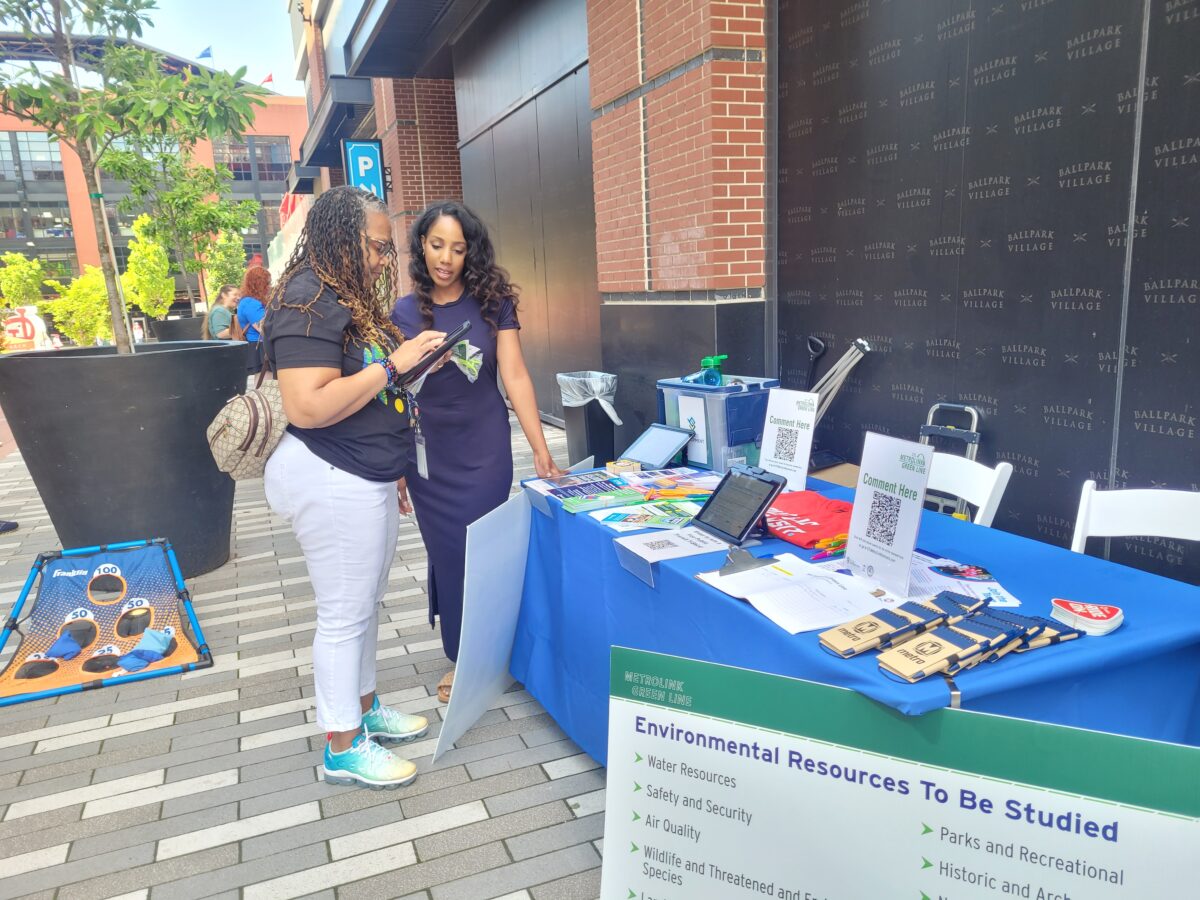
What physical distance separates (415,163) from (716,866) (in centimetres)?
1231

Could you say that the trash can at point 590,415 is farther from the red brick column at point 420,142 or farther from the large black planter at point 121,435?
the red brick column at point 420,142

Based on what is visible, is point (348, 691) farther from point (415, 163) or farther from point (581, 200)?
point (415, 163)

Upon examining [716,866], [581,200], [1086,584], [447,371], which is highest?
[581,200]

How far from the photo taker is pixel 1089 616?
1.65 meters

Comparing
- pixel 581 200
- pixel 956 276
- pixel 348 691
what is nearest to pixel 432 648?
pixel 348 691

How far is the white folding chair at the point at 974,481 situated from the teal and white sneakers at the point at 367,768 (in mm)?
1997

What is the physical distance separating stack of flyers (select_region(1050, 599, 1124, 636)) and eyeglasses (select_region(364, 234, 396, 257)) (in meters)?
1.97

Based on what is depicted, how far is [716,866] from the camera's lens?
1344 millimetres

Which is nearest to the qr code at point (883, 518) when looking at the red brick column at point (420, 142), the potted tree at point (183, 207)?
the red brick column at point (420, 142)

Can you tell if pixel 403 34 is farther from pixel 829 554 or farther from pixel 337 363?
pixel 829 554

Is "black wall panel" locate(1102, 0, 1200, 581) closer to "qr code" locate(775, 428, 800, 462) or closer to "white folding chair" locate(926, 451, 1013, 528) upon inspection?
"white folding chair" locate(926, 451, 1013, 528)

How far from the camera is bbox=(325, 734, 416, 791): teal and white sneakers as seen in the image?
2.64m

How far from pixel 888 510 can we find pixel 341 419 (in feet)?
A: 4.92

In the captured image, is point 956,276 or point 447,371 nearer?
point 447,371
